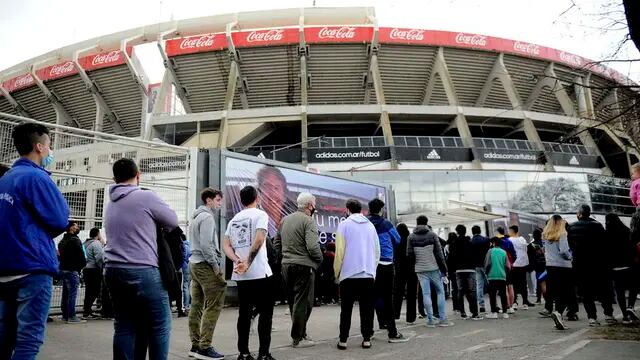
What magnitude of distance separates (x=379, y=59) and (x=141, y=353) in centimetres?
3305

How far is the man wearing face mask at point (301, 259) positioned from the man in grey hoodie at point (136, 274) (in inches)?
91.7

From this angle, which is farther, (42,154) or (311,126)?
(311,126)

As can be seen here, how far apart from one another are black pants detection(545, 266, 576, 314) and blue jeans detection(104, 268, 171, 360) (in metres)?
6.20

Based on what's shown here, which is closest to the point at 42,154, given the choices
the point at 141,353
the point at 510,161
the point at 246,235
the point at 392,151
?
the point at 141,353

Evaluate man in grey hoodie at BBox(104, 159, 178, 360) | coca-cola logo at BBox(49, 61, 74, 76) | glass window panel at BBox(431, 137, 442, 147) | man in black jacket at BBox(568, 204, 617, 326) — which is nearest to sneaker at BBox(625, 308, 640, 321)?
man in black jacket at BBox(568, 204, 617, 326)

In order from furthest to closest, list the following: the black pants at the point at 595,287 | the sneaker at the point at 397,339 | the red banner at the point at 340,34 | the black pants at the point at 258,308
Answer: the red banner at the point at 340,34, the black pants at the point at 595,287, the sneaker at the point at 397,339, the black pants at the point at 258,308

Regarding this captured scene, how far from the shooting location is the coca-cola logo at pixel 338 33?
31625mm

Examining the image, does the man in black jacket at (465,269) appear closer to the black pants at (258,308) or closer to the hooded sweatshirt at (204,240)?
the black pants at (258,308)

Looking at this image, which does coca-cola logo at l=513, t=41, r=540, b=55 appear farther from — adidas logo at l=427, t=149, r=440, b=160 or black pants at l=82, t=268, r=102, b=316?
black pants at l=82, t=268, r=102, b=316

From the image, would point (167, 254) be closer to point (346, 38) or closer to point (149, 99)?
point (346, 38)

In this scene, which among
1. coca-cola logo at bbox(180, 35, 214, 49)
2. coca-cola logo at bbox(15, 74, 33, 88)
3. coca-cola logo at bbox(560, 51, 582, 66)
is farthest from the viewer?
coca-cola logo at bbox(15, 74, 33, 88)

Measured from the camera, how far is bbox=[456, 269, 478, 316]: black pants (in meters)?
7.68

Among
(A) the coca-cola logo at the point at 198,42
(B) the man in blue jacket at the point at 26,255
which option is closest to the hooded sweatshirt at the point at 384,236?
(B) the man in blue jacket at the point at 26,255

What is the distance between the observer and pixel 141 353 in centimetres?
279
